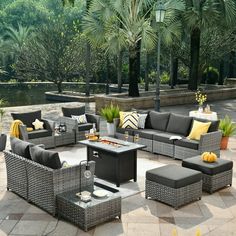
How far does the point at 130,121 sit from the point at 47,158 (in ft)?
15.6

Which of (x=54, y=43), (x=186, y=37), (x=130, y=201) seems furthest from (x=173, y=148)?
(x=54, y=43)

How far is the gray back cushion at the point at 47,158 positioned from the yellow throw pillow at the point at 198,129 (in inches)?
168

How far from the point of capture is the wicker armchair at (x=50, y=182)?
6.52 m

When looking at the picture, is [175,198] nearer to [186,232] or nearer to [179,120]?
[186,232]

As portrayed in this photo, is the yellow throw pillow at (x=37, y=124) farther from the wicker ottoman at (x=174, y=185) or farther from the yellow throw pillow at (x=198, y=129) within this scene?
the wicker ottoman at (x=174, y=185)

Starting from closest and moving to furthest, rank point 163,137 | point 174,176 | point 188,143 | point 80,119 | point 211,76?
point 174,176 → point 188,143 → point 163,137 → point 80,119 → point 211,76

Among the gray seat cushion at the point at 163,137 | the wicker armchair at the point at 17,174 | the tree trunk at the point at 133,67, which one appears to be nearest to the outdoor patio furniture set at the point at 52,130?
the gray seat cushion at the point at 163,137

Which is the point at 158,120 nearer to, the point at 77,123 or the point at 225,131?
the point at 225,131

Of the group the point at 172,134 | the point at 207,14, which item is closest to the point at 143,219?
the point at 172,134

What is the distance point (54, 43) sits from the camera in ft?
85.4

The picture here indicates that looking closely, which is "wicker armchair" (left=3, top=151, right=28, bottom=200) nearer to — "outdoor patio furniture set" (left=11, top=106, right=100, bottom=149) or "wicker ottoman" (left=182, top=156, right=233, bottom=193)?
"outdoor patio furniture set" (left=11, top=106, right=100, bottom=149)

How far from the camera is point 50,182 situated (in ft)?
21.3

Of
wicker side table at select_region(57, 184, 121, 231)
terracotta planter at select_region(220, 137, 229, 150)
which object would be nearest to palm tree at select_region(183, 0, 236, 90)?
terracotta planter at select_region(220, 137, 229, 150)

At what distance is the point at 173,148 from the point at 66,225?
433 centimetres
